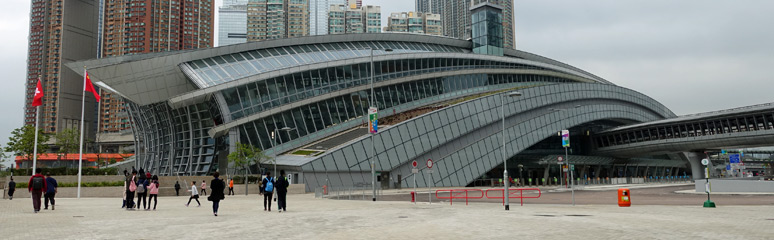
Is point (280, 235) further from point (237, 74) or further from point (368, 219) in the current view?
point (237, 74)

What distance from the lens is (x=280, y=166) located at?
52281 mm

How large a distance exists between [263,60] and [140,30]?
396ft

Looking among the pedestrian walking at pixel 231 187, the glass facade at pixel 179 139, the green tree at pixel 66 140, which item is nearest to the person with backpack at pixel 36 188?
the pedestrian walking at pixel 231 187

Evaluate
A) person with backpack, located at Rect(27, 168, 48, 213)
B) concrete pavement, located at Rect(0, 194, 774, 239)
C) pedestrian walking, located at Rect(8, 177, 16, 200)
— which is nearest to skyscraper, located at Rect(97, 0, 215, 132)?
pedestrian walking, located at Rect(8, 177, 16, 200)

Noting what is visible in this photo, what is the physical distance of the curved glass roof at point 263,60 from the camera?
187 feet

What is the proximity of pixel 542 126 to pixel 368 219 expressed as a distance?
192 ft

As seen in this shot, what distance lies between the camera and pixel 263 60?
62594 mm

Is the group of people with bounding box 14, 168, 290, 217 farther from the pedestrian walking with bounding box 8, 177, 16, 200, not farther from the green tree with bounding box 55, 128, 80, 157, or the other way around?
the green tree with bounding box 55, 128, 80, 157

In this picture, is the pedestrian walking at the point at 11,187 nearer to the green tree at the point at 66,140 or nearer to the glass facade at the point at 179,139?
the glass facade at the point at 179,139

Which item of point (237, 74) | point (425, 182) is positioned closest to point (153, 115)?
point (237, 74)

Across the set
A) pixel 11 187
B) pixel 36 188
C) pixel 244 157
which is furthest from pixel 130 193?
pixel 244 157

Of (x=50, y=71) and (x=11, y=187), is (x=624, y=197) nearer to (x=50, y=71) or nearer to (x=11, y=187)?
(x=11, y=187)

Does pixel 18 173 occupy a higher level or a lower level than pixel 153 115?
lower

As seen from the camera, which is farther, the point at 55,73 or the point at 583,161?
the point at 55,73
